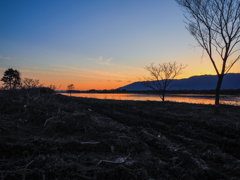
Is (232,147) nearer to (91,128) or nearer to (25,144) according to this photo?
(91,128)

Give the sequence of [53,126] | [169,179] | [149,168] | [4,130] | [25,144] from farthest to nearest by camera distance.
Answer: [53,126]
[4,130]
[25,144]
[149,168]
[169,179]

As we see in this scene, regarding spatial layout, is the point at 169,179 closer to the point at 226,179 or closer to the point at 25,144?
the point at 226,179

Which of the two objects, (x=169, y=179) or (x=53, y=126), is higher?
(x=53, y=126)

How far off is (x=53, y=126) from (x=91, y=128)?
112 centimetres

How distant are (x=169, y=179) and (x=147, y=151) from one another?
97cm

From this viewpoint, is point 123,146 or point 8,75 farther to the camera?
point 8,75

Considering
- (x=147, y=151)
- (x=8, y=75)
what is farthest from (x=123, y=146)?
(x=8, y=75)

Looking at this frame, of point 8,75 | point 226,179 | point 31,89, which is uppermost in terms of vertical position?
point 8,75

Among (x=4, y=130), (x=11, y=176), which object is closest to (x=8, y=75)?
(x=4, y=130)

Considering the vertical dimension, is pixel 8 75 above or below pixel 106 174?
above

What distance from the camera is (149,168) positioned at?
7.74 feet

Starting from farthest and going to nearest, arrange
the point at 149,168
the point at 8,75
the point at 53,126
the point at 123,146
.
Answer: the point at 8,75
the point at 53,126
the point at 123,146
the point at 149,168

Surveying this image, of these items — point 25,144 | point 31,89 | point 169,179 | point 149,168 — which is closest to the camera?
point 169,179

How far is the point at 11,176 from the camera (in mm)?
1951
